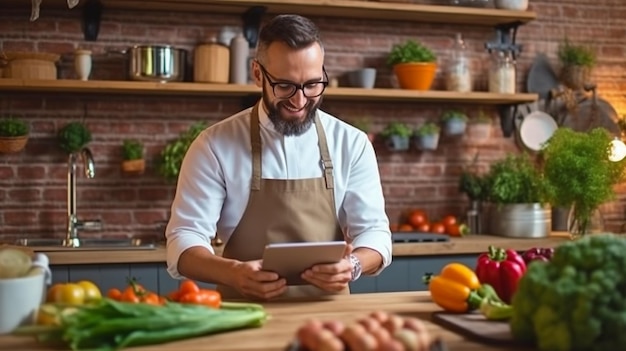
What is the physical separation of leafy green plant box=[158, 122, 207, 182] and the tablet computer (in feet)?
6.48

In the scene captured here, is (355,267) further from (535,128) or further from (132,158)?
(535,128)

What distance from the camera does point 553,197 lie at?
4066 mm

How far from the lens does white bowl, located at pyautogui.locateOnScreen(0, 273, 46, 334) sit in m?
1.82

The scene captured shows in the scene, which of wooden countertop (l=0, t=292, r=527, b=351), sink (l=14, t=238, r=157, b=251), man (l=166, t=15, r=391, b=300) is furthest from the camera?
sink (l=14, t=238, r=157, b=251)

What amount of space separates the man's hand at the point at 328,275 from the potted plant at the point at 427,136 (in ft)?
7.84

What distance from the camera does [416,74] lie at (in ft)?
14.8

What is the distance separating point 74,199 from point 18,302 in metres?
2.39

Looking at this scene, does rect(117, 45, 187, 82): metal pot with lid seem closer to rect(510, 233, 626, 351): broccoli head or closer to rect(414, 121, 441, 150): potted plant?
rect(414, 121, 441, 150): potted plant

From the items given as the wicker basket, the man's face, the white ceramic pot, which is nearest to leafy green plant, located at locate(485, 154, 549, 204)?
the white ceramic pot

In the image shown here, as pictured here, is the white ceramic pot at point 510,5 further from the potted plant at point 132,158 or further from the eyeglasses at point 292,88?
the eyeglasses at point 292,88

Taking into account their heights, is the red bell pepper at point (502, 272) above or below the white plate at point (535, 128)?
below

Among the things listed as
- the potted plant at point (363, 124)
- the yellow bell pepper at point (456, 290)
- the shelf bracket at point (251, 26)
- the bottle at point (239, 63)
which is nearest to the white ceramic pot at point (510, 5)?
the potted plant at point (363, 124)

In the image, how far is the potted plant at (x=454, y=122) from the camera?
4.65m

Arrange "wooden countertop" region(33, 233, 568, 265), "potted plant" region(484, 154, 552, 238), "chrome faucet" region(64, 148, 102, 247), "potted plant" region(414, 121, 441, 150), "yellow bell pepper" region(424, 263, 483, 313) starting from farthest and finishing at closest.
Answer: "potted plant" region(414, 121, 441, 150)
"potted plant" region(484, 154, 552, 238)
"chrome faucet" region(64, 148, 102, 247)
"wooden countertop" region(33, 233, 568, 265)
"yellow bell pepper" region(424, 263, 483, 313)
